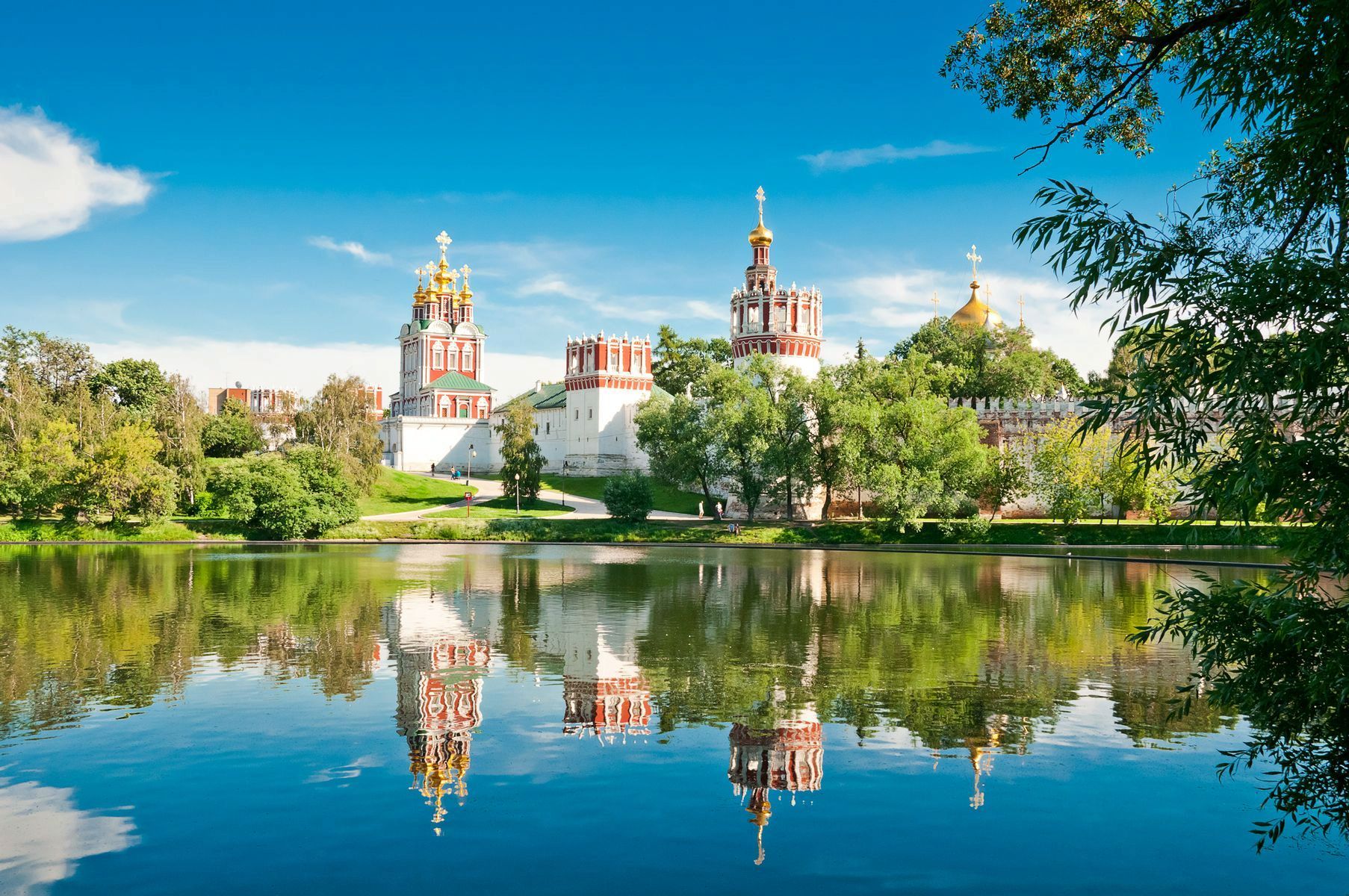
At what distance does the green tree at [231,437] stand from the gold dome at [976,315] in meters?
46.3

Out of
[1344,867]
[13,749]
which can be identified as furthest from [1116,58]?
[13,749]

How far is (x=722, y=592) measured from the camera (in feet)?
83.6

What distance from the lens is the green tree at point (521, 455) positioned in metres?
57.1

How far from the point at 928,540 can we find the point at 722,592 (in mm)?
19691

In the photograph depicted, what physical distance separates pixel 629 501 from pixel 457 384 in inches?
1612

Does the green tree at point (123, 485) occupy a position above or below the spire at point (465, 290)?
below

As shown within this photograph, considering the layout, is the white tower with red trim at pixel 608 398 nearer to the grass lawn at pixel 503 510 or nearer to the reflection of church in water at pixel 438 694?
the grass lawn at pixel 503 510

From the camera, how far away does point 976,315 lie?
76500 millimetres

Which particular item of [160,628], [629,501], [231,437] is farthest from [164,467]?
[160,628]

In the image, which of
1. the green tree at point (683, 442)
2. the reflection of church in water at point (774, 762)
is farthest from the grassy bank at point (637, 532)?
the reflection of church in water at point (774, 762)

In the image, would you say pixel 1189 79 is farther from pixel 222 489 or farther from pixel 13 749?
pixel 222 489

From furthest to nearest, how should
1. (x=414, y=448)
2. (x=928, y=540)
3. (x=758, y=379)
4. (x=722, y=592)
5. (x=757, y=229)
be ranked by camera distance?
(x=414, y=448) → (x=757, y=229) → (x=758, y=379) → (x=928, y=540) → (x=722, y=592)

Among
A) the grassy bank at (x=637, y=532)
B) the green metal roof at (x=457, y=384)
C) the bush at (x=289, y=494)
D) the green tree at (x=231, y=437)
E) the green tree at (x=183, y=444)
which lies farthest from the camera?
the green metal roof at (x=457, y=384)

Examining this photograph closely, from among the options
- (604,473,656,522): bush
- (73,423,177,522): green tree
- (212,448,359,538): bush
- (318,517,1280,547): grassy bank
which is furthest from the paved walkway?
(73,423,177,522): green tree
